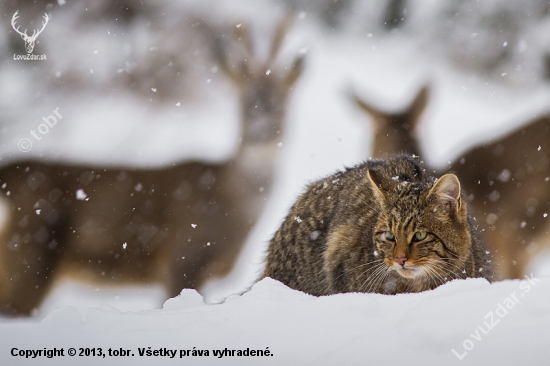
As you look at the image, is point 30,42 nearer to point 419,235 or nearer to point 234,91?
point 234,91

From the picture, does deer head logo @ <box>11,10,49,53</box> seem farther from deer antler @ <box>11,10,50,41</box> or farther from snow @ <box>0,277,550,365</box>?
snow @ <box>0,277,550,365</box>

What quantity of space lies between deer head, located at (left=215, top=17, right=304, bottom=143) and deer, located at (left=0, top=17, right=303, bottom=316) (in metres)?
0.91

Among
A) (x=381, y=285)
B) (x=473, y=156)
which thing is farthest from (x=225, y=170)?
(x=381, y=285)

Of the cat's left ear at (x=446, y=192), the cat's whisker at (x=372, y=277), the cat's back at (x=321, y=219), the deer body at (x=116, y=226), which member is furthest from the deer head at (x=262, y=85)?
the cat's left ear at (x=446, y=192)

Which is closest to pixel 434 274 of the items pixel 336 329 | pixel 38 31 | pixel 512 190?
pixel 336 329

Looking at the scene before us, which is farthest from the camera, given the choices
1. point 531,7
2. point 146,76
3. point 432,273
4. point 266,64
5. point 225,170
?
point 146,76

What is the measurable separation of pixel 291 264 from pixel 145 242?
375cm

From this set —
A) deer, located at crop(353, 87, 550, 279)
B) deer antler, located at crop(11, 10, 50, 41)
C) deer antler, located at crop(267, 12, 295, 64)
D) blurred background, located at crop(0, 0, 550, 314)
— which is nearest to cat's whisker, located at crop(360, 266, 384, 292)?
deer, located at crop(353, 87, 550, 279)

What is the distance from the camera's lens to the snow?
199 centimetres

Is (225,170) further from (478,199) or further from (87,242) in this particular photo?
(478,199)

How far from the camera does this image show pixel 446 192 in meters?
2.56

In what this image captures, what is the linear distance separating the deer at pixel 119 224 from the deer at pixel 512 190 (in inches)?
89.2

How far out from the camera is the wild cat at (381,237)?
256cm

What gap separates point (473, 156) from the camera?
6.80 m
